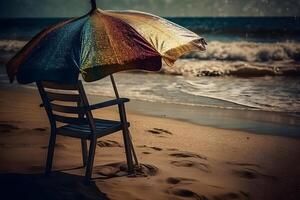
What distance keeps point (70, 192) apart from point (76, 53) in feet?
5.11

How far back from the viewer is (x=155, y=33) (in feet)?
12.2

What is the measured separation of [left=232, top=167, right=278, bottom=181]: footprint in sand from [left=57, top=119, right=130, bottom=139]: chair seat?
5.50 feet

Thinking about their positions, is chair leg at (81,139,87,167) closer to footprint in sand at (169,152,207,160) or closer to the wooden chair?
the wooden chair

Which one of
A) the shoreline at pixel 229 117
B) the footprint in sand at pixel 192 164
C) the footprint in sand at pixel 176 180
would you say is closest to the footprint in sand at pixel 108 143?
the footprint in sand at pixel 192 164

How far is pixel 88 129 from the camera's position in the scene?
13.6 ft

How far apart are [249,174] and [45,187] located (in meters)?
2.49

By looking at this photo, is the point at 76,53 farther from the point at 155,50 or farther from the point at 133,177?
the point at 133,177

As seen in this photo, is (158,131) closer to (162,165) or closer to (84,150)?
(162,165)

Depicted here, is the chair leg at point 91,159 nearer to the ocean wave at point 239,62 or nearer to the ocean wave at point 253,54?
the ocean wave at point 239,62

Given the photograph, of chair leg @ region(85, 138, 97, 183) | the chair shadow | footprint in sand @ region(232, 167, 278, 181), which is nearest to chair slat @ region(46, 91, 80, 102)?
chair leg @ region(85, 138, 97, 183)

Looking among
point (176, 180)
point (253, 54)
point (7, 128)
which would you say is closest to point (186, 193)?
point (176, 180)

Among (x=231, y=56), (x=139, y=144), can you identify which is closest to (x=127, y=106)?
(x=139, y=144)

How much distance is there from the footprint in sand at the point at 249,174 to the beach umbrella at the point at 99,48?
1761 mm

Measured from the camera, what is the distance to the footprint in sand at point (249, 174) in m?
4.55
